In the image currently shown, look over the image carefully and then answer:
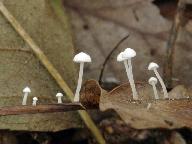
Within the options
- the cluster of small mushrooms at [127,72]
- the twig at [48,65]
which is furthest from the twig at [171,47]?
the twig at [48,65]

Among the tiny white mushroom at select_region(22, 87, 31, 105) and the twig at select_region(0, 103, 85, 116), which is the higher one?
the tiny white mushroom at select_region(22, 87, 31, 105)

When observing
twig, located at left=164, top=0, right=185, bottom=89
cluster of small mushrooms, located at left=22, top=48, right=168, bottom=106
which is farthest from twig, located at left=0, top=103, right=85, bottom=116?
twig, located at left=164, top=0, right=185, bottom=89

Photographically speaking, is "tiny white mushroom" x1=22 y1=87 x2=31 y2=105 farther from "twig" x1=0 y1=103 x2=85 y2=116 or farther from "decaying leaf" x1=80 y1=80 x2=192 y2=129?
"decaying leaf" x1=80 y1=80 x2=192 y2=129

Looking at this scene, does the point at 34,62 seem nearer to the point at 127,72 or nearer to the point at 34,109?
the point at 34,109

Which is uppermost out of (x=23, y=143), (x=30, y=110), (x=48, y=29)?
(x=48, y=29)

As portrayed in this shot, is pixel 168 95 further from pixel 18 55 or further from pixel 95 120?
pixel 18 55

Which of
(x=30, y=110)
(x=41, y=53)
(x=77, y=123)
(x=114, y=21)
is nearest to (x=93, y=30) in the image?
(x=114, y=21)

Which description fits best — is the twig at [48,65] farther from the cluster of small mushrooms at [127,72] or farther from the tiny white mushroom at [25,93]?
the tiny white mushroom at [25,93]
